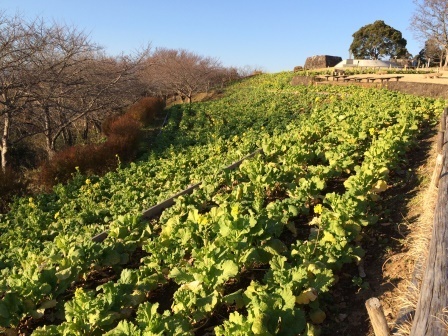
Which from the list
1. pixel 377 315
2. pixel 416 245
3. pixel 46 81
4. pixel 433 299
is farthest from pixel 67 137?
pixel 433 299

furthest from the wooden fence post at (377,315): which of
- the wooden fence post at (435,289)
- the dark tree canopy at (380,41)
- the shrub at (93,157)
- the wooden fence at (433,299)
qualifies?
the dark tree canopy at (380,41)

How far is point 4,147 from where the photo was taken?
13.2 metres

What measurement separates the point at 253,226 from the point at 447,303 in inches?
79.7

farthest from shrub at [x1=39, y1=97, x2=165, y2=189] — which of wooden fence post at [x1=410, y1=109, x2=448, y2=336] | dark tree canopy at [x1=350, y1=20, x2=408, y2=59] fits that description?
dark tree canopy at [x1=350, y1=20, x2=408, y2=59]

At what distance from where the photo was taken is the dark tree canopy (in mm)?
58938

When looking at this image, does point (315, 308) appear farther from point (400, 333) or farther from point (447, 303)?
point (447, 303)

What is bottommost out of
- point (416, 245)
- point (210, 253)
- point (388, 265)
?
point (388, 265)

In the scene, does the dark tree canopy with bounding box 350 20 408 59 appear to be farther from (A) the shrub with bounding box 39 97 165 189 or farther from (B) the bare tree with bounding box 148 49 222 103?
(A) the shrub with bounding box 39 97 165 189

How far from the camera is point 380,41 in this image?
60312 millimetres

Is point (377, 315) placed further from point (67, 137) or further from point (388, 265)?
point (67, 137)

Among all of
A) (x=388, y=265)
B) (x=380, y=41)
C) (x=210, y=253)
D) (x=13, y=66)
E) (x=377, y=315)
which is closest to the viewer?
(x=377, y=315)

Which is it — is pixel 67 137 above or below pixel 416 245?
above

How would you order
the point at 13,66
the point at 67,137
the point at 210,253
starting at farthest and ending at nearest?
1. the point at 67,137
2. the point at 13,66
3. the point at 210,253

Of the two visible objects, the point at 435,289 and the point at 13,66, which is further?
the point at 13,66
